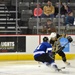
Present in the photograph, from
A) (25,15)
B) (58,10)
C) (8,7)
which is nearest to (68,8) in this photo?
(58,10)

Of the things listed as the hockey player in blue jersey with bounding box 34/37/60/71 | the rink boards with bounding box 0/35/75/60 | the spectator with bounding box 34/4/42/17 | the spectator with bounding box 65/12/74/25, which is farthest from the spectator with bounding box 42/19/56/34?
the hockey player in blue jersey with bounding box 34/37/60/71

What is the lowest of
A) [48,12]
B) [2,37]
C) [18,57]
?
[18,57]

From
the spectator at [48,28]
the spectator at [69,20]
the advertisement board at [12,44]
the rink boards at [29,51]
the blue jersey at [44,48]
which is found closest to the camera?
the blue jersey at [44,48]

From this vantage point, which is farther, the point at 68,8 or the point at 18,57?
the point at 68,8

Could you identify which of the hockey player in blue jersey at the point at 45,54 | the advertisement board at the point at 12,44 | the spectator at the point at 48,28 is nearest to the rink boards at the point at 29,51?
the advertisement board at the point at 12,44

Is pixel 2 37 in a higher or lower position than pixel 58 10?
lower

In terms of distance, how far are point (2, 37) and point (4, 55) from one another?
26.4 inches

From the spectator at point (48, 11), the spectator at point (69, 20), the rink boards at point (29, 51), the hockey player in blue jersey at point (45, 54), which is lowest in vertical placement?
the rink boards at point (29, 51)

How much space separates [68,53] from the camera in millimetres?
11461

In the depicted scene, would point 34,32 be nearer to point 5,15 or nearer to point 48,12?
point 48,12

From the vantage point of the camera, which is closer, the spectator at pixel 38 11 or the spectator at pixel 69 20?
the spectator at pixel 38 11

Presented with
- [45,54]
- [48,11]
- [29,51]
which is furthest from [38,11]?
[45,54]

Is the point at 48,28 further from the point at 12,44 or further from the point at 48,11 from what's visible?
the point at 12,44

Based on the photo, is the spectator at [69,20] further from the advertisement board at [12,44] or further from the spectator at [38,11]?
the advertisement board at [12,44]
